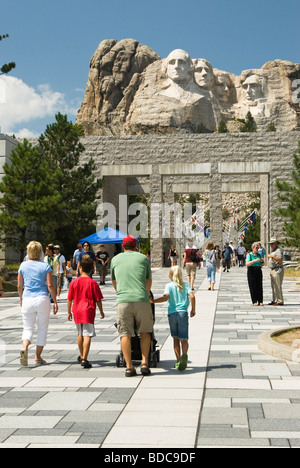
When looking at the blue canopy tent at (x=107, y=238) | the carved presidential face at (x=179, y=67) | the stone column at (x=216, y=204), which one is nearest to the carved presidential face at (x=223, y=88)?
the carved presidential face at (x=179, y=67)

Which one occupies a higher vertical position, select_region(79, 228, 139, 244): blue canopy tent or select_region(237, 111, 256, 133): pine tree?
select_region(237, 111, 256, 133): pine tree

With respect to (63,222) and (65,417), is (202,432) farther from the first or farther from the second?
(63,222)

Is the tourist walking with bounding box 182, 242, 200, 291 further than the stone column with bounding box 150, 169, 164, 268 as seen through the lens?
No

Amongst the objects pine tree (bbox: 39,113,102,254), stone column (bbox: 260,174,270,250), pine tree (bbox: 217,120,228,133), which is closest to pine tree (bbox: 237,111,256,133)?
pine tree (bbox: 217,120,228,133)

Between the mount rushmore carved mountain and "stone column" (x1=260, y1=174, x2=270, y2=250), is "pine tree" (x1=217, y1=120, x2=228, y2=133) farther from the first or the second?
"stone column" (x1=260, y1=174, x2=270, y2=250)

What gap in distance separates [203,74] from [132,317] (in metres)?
137

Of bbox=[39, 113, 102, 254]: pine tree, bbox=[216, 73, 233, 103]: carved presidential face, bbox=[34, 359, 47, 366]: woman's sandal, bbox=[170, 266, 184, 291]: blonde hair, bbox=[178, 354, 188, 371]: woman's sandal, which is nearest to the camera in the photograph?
bbox=[178, 354, 188, 371]: woman's sandal

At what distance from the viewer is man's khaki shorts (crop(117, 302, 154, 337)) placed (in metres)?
7.59

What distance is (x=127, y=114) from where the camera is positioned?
134500mm

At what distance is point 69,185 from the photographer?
1310 inches

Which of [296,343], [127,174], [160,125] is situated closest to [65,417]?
[296,343]

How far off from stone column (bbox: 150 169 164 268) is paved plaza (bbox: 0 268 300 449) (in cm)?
3004

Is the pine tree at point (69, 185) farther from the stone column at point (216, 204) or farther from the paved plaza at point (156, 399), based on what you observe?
the paved plaza at point (156, 399)
